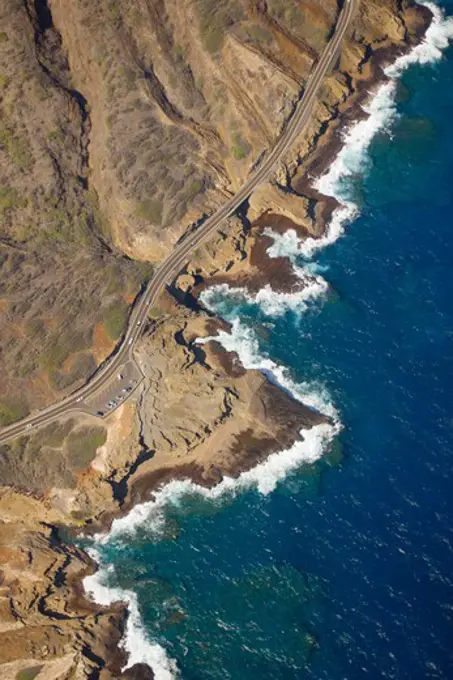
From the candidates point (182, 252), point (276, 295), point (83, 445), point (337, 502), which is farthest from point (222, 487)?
point (182, 252)

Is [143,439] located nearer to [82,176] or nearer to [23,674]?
[23,674]

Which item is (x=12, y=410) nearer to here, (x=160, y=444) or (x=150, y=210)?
(x=160, y=444)

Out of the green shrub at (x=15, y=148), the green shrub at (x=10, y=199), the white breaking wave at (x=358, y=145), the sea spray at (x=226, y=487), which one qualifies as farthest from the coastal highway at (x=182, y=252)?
the green shrub at (x=15, y=148)

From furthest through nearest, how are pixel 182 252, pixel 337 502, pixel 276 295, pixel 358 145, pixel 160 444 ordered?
pixel 358 145 < pixel 276 295 < pixel 182 252 < pixel 160 444 < pixel 337 502

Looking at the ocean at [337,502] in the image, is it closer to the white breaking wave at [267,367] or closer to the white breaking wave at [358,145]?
the white breaking wave at [267,367]

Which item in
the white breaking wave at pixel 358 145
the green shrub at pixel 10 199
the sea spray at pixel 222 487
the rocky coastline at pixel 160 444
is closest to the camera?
the rocky coastline at pixel 160 444

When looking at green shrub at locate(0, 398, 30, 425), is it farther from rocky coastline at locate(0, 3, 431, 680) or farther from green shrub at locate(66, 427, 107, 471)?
rocky coastline at locate(0, 3, 431, 680)
